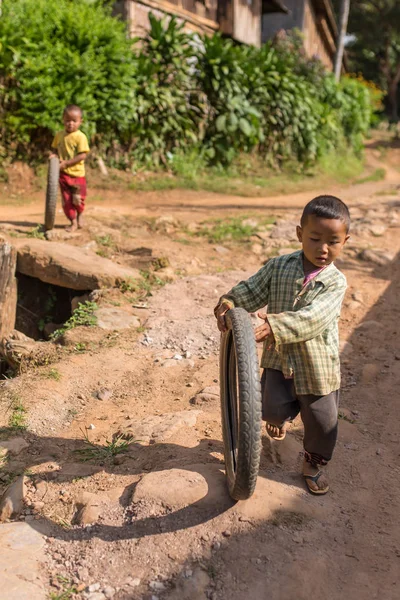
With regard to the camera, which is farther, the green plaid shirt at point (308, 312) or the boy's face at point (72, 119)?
the boy's face at point (72, 119)

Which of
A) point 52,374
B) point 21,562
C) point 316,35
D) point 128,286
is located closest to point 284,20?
point 316,35

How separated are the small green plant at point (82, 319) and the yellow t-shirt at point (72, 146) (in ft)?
7.51

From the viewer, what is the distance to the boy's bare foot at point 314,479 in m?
2.88

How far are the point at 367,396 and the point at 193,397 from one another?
3.97ft

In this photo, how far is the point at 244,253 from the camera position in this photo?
266 inches

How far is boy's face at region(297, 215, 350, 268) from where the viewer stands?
257 cm

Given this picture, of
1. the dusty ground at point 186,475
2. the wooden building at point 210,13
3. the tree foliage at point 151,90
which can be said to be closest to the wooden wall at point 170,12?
the wooden building at point 210,13

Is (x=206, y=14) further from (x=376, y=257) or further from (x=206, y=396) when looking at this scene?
(x=206, y=396)

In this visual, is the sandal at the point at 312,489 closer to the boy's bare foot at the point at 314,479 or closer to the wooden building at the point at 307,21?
the boy's bare foot at the point at 314,479

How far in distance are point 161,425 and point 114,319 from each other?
5.29 ft

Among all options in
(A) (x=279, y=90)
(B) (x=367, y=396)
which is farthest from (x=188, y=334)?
(A) (x=279, y=90)

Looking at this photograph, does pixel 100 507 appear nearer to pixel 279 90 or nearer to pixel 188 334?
pixel 188 334

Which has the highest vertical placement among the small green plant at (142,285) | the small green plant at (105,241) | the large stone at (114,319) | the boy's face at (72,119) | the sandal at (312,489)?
the boy's face at (72,119)

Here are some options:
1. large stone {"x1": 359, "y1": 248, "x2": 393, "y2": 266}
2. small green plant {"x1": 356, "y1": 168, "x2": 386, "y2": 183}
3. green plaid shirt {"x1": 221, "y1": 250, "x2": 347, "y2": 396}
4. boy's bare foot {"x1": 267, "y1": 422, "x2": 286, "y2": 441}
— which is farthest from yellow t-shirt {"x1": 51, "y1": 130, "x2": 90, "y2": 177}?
small green plant {"x1": 356, "y1": 168, "x2": 386, "y2": 183}
